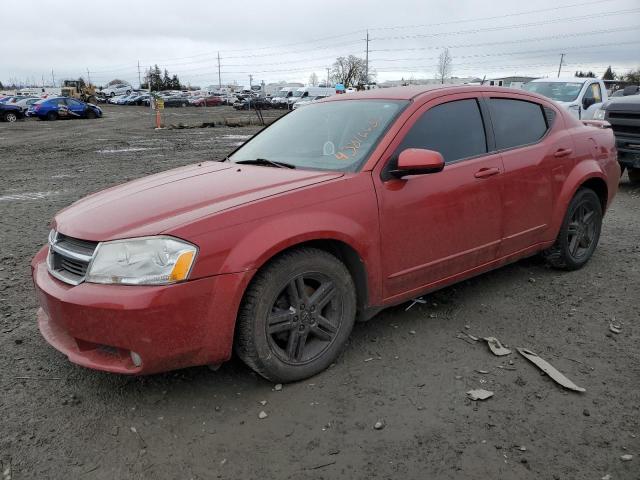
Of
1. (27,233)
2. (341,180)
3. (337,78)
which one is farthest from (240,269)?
(337,78)

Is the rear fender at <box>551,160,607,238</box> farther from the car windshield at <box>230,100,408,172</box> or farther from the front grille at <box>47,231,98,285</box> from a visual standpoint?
the front grille at <box>47,231,98,285</box>

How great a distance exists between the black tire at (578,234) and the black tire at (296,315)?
91.3 inches

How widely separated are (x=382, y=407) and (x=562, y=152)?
2.77 metres

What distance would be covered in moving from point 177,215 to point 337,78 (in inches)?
4119

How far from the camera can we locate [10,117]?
96.3ft

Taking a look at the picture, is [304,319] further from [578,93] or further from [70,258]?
[578,93]

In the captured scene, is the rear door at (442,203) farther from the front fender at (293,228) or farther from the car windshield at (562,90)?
the car windshield at (562,90)

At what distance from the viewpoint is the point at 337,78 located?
102m

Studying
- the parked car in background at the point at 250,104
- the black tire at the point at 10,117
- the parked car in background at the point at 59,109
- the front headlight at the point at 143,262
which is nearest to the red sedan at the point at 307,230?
the front headlight at the point at 143,262

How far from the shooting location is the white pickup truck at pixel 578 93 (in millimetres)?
12406

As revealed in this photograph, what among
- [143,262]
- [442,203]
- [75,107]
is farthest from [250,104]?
[143,262]

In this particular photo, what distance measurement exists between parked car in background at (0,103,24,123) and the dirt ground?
1167 inches

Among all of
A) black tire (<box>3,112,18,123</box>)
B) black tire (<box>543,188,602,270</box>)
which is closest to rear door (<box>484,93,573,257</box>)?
black tire (<box>543,188,602,270</box>)

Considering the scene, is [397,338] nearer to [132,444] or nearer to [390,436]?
[390,436]
